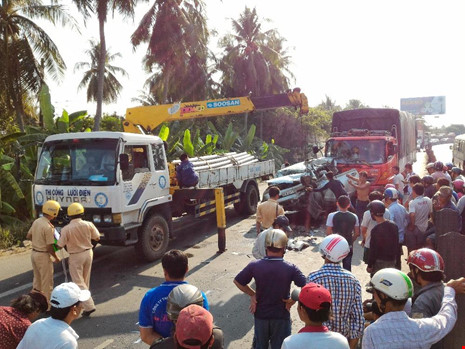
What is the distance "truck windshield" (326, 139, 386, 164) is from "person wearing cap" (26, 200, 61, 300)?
1011 centimetres

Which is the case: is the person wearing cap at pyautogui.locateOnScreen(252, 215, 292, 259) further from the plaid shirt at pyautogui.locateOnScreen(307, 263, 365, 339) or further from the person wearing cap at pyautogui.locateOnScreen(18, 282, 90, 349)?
the person wearing cap at pyautogui.locateOnScreen(18, 282, 90, 349)

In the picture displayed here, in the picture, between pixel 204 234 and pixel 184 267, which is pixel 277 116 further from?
pixel 184 267

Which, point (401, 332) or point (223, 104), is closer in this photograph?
point (401, 332)

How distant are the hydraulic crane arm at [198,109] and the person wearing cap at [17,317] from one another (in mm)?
8356

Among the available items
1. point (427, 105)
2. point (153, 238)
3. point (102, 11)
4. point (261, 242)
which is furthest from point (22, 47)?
point (427, 105)

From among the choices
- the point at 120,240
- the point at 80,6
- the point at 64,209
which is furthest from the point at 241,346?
the point at 80,6

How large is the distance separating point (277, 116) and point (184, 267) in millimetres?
30782

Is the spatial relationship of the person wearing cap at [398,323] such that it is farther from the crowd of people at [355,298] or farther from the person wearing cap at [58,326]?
the person wearing cap at [58,326]

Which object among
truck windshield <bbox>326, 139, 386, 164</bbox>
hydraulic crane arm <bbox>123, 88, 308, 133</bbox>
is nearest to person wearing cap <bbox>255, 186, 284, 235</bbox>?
hydraulic crane arm <bbox>123, 88, 308, 133</bbox>

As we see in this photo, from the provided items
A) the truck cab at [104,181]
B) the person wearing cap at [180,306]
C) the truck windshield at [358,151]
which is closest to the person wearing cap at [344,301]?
the person wearing cap at [180,306]

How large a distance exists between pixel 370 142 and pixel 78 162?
9.62m

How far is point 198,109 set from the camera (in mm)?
11906

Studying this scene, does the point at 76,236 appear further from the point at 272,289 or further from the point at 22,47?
the point at 22,47

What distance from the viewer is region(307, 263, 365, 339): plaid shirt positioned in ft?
10.9
